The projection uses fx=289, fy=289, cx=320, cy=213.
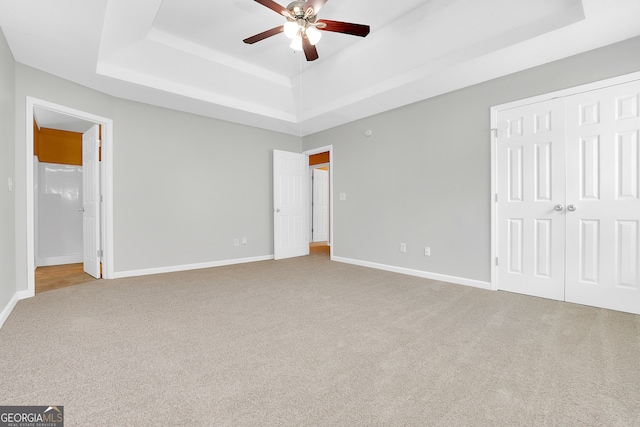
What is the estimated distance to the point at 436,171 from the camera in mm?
4027

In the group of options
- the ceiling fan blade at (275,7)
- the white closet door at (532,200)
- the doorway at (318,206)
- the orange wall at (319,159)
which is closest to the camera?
the ceiling fan blade at (275,7)

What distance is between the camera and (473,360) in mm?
1868

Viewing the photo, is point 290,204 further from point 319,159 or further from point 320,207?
point 320,207

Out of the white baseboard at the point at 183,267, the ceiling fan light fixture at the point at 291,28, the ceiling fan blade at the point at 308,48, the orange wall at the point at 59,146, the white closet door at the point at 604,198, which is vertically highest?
the ceiling fan light fixture at the point at 291,28

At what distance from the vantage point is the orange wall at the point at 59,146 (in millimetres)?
5238

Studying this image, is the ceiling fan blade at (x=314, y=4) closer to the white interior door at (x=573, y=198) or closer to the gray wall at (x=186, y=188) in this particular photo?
the white interior door at (x=573, y=198)

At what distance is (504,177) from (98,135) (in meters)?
5.36

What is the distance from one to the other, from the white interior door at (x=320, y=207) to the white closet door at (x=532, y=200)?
5488 millimetres

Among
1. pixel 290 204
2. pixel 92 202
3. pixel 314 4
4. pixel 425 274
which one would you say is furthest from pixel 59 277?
pixel 425 274

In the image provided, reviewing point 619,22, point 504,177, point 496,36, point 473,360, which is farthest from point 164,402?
point 619,22

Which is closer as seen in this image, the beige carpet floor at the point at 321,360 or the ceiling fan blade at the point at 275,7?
the beige carpet floor at the point at 321,360

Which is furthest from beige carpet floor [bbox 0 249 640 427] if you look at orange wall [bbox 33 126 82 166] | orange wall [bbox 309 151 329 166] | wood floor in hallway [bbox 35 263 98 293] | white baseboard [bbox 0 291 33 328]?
orange wall [bbox 309 151 329 166]

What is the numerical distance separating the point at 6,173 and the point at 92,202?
147 cm

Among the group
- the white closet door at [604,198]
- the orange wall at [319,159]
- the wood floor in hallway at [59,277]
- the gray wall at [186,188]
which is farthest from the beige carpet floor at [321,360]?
the orange wall at [319,159]
